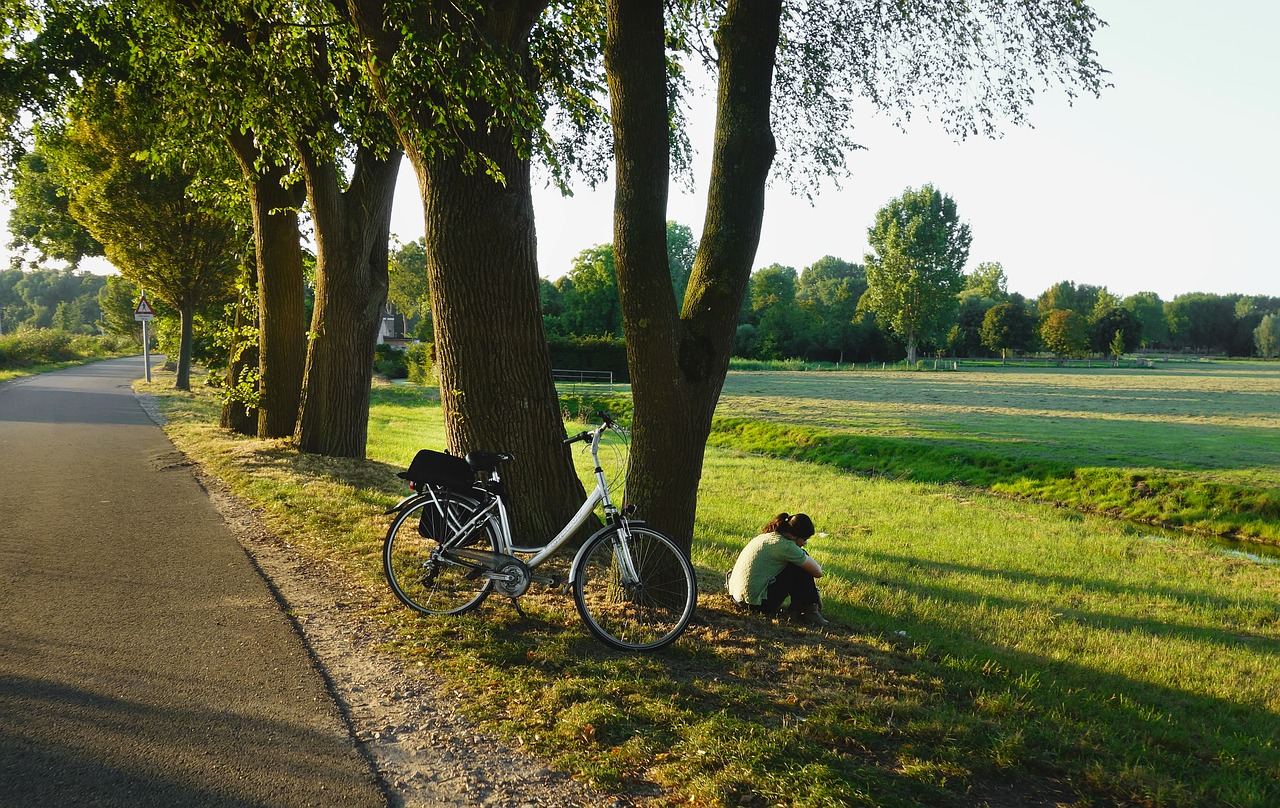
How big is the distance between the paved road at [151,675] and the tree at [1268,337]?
5176 inches

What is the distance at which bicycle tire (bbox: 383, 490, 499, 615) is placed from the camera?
5.68 meters

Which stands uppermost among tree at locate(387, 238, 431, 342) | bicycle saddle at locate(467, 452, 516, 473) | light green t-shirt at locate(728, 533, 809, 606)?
tree at locate(387, 238, 431, 342)

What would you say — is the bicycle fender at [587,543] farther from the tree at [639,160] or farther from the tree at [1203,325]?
the tree at [1203,325]

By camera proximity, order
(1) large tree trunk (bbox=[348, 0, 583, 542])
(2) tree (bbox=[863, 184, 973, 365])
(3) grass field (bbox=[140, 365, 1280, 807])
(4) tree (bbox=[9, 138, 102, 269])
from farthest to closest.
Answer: (2) tree (bbox=[863, 184, 973, 365]) < (4) tree (bbox=[9, 138, 102, 269]) < (1) large tree trunk (bbox=[348, 0, 583, 542]) < (3) grass field (bbox=[140, 365, 1280, 807])

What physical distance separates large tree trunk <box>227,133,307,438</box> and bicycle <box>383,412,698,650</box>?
9734mm

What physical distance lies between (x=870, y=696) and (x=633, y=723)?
145cm

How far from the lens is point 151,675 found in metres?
4.48

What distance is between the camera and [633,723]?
13.2 feet

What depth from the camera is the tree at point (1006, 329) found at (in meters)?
94.9

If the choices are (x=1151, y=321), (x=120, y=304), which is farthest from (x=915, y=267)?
(x=120, y=304)

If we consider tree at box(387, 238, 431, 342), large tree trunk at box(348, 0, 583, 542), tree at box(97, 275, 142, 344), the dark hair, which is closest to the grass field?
the dark hair

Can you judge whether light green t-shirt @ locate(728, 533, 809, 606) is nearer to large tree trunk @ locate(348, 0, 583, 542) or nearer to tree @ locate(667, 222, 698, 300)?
large tree trunk @ locate(348, 0, 583, 542)

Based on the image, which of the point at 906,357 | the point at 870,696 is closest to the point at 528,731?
the point at 870,696

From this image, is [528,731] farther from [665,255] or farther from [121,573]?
[121,573]
